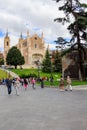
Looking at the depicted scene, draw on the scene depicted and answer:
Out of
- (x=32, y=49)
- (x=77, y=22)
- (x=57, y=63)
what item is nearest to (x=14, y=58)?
(x=32, y=49)

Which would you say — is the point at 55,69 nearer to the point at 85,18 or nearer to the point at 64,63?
the point at 64,63

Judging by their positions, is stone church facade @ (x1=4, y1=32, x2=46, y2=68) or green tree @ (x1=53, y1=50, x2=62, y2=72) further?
stone church facade @ (x1=4, y1=32, x2=46, y2=68)

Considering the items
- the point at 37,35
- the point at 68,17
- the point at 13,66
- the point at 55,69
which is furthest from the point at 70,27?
the point at 37,35

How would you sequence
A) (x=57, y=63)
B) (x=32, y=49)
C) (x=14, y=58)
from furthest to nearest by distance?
(x=32, y=49) < (x=14, y=58) < (x=57, y=63)

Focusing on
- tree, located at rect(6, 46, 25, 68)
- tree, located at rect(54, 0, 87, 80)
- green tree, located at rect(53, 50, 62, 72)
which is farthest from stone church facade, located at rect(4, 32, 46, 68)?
tree, located at rect(54, 0, 87, 80)

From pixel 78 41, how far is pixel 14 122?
42396 mm

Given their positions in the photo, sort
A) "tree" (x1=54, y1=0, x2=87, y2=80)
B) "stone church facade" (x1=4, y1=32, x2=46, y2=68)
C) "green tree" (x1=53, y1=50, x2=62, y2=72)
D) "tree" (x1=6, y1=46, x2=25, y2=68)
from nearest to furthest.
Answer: "tree" (x1=54, y1=0, x2=87, y2=80), "green tree" (x1=53, y1=50, x2=62, y2=72), "tree" (x1=6, y1=46, x2=25, y2=68), "stone church facade" (x1=4, y1=32, x2=46, y2=68)

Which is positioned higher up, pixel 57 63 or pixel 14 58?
pixel 14 58

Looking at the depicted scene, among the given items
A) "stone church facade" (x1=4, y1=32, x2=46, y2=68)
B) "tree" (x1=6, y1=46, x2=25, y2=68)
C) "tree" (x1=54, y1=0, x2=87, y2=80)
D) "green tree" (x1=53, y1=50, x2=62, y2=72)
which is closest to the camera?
"tree" (x1=54, y1=0, x2=87, y2=80)

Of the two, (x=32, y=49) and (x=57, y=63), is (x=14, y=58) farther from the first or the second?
(x=57, y=63)

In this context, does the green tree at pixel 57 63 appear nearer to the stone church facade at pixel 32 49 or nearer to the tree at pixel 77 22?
the stone church facade at pixel 32 49

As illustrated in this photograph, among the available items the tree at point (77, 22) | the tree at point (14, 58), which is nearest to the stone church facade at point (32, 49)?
the tree at point (14, 58)

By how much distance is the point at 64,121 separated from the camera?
11469 millimetres

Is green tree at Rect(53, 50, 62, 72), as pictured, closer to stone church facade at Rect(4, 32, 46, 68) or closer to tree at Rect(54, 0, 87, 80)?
stone church facade at Rect(4, 32, 46, 68)
